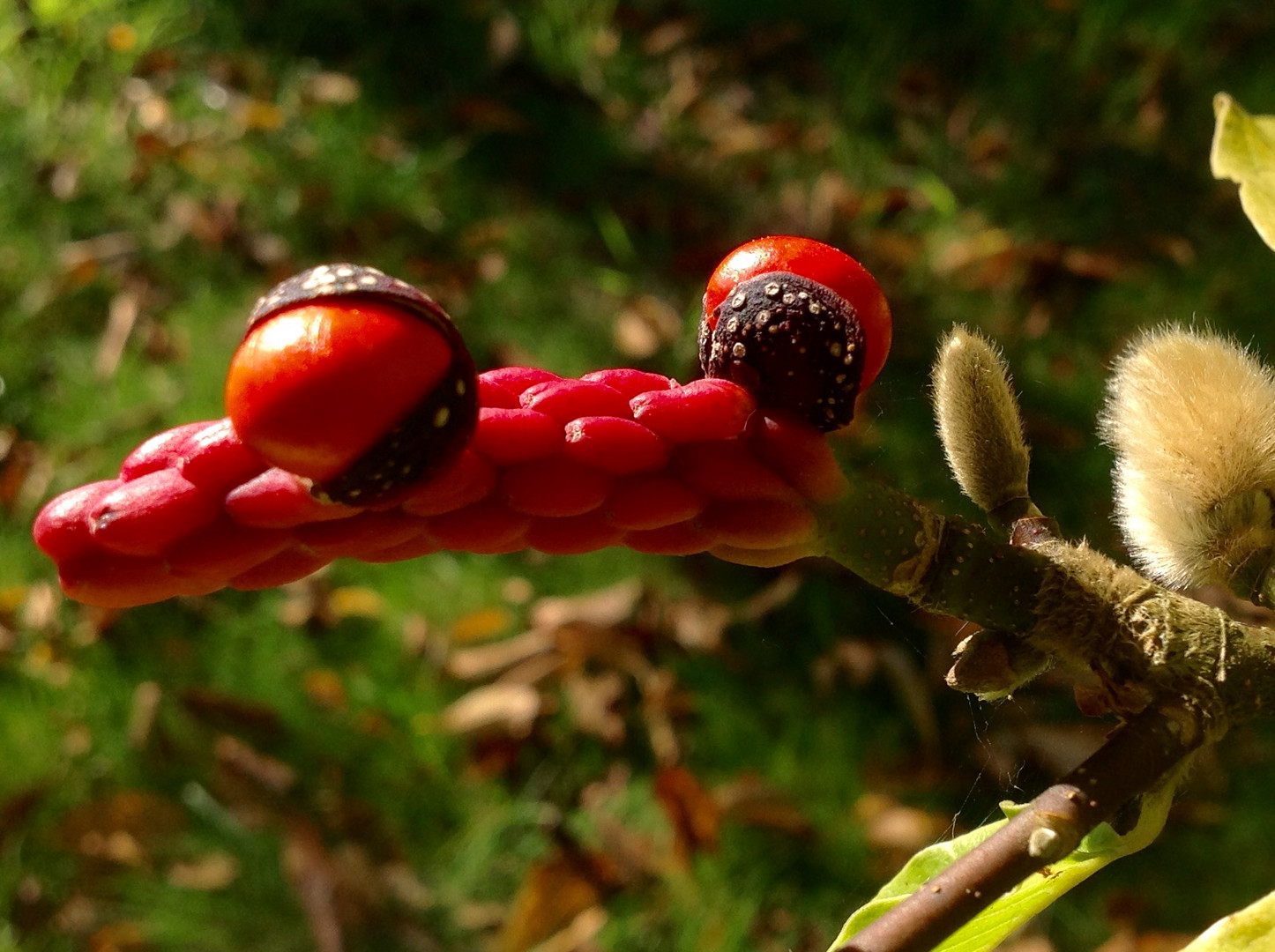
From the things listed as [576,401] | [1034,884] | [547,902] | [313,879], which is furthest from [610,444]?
[313,879]

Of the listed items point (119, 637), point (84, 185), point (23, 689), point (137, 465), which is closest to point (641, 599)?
point (119, 637)

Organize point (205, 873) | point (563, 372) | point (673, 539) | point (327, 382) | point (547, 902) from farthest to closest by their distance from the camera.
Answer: point (563, 372) → point (205, 873) → point (547, 902) → point (673, 539) → point (327, 382)

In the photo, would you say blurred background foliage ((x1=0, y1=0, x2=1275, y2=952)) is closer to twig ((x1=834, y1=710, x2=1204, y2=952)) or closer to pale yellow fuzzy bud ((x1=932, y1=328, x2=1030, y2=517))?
pale yellow fuzzy bud ((x1=932, y1=328, x2=1030, y2=517))

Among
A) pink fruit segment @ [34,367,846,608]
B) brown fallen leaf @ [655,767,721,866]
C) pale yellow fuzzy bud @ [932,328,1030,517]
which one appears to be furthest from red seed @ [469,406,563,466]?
brown fallen leaf @ [655,767,721,866]

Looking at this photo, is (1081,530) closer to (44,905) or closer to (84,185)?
(44,905)

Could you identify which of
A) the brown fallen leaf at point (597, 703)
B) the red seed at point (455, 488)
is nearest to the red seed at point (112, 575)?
the red seed at point (455, 488)

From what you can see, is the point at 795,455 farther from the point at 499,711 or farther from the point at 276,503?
the point at 499,711
